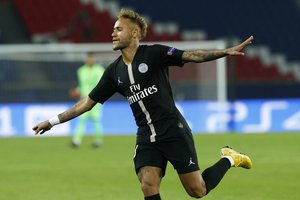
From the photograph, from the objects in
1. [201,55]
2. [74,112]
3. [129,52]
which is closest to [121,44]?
[129,52]

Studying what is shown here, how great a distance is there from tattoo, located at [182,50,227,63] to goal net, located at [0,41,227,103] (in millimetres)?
14549

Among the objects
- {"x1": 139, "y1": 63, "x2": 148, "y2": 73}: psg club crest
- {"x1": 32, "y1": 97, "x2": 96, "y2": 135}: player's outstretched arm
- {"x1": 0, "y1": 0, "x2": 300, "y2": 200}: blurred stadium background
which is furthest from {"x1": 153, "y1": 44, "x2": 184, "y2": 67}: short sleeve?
{"x1": 0, "y1": 0, "x2": 300, "y2": 200}: blurred stadium background

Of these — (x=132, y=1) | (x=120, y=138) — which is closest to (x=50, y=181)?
(x=120, y=138)

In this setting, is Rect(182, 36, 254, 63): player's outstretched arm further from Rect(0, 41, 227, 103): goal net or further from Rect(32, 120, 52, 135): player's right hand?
Rect(0, 41, 227, 103): goal net

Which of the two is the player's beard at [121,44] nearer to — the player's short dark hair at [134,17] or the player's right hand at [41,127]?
the player's short dark hair at [134,17]

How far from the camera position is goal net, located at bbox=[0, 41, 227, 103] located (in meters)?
21.8

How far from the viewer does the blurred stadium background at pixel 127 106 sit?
11562 mm

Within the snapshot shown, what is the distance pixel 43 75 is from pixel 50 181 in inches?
425

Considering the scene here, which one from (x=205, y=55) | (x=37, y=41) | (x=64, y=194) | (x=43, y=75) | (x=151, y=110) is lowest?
(x=64, y=194)

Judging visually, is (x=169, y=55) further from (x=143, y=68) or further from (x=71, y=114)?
(x=71, y=114)

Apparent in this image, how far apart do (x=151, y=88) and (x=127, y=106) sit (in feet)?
46.8

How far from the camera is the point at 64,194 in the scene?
401 inches

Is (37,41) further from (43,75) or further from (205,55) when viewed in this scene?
(205,55)

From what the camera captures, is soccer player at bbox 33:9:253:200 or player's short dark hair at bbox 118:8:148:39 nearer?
soccer player at bbox 33:9:253:200
